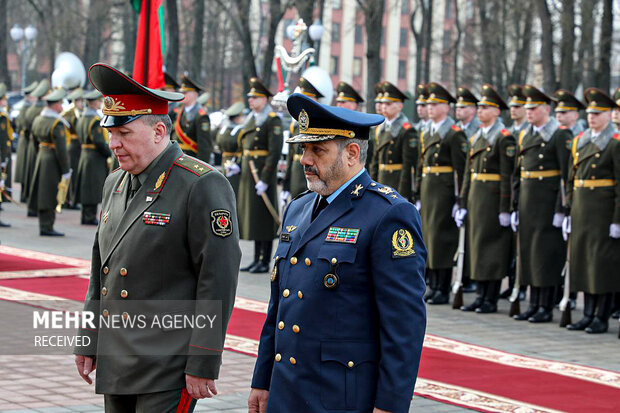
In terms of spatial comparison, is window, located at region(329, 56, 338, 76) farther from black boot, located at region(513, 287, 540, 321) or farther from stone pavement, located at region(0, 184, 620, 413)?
black boot, located at region(513, 287, 540, 321)

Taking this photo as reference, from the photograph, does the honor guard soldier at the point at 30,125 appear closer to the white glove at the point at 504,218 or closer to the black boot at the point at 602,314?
the white glove at the point at 504,218

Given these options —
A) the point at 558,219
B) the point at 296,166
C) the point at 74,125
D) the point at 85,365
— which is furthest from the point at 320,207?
the point at 74,125

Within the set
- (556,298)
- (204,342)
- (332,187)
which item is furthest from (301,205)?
(556,298)

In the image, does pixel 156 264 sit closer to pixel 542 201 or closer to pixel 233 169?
pixel 542 201

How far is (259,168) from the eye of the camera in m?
13.9

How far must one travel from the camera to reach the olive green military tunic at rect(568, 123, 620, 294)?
414 inches

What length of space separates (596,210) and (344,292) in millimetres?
7068

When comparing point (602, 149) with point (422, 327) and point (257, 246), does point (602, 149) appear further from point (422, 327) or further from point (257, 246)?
point (422, 327)

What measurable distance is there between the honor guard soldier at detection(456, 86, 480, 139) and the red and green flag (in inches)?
177

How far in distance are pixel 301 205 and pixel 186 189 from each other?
0.47m

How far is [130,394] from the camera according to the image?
427 centimetres

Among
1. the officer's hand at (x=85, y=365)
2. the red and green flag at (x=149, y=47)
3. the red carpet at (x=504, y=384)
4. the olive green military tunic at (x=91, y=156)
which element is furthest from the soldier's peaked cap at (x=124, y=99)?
the olive green military tunic at (x=91, y=156)

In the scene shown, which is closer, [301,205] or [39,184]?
[301,205]

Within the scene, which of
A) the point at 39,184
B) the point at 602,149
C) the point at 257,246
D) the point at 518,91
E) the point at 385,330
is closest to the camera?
the point at 385,330
